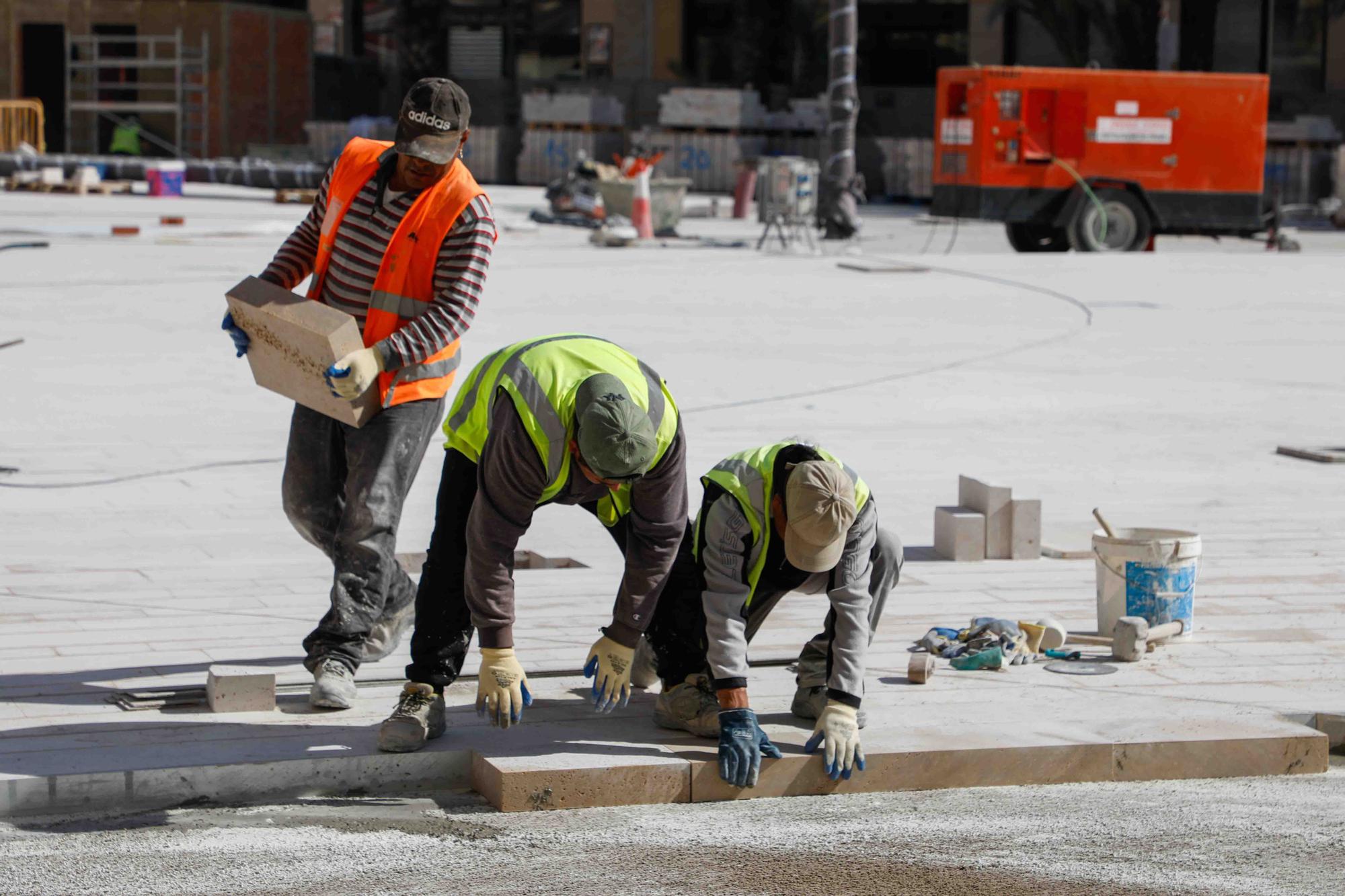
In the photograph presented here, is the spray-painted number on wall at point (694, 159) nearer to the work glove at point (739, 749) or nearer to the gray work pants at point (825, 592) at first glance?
the gray work pants at point (825, 592)

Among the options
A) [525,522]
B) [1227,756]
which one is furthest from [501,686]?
[1227,756]

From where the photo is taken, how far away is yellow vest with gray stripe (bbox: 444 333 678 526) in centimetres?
490

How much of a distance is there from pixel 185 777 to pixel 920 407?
Answer: 782 cm

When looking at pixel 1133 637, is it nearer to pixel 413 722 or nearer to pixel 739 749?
pixel 739 749

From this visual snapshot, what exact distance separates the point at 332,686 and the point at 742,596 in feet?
4.24

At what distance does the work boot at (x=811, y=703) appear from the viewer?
564 cm

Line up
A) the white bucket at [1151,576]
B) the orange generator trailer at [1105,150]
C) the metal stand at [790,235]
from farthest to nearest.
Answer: the orange generator trailer at [1105,150], the metal stand at [790,235], the white bucket at [1151,576]

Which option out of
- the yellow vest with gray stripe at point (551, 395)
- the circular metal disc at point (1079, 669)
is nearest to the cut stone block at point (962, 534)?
the circular metal disc at point (1079, 669)

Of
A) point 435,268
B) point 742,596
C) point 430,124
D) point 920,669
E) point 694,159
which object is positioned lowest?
point 920,669

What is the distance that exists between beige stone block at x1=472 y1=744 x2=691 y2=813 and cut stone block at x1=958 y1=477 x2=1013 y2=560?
3051 mm

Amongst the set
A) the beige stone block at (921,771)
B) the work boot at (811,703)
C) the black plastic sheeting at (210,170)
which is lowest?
the beige stone block at (921,771)

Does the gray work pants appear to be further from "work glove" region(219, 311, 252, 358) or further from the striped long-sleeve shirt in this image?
"work glove" region(219, 311, 252, 358)

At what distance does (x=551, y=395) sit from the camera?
4898 mm

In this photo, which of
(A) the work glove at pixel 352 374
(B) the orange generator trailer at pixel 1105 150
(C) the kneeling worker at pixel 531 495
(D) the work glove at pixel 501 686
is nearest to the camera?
(C) the kneeling worker at pixel 531 495
